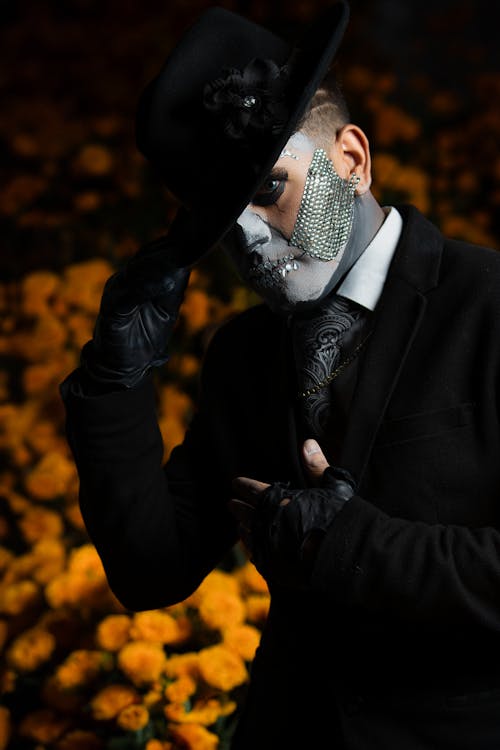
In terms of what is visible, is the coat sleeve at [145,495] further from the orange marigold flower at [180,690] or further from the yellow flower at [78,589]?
the yellow flower at [78,589]

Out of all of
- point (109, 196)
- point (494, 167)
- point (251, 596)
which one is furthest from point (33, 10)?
point (251, 596)

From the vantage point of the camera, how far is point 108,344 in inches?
44.8

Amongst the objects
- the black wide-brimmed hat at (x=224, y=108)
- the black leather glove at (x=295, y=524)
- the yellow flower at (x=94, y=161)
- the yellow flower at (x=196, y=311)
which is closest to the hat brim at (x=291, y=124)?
the black wide-brimmed hat at (x=224, y=108)

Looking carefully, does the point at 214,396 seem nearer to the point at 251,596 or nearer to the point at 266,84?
the point at 266,84

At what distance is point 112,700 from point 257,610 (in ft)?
0.86

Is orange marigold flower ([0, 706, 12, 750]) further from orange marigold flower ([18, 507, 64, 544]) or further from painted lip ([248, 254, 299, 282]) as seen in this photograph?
painted lip ([248, 254, 299, 282])

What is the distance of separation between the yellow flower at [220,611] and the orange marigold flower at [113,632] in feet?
0.37

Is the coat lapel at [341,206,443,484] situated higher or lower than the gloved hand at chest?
higher

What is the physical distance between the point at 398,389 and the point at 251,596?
0.71 metres

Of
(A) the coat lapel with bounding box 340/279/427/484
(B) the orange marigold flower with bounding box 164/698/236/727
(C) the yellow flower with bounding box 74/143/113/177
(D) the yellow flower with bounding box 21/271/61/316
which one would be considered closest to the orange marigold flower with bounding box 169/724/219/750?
(B) the orange marigold flower with bounding box 164/698/236/727

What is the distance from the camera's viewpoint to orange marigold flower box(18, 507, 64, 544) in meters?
2.06

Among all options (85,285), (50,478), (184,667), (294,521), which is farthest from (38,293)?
(294,521)

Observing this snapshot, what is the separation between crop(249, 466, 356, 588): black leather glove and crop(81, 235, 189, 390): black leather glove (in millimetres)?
225

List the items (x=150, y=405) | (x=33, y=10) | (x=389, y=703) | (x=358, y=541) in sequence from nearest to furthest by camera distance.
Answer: (x=358, y=541) < (x=389, y=703) < (x=150, y=405) < (x=33, y=10)
